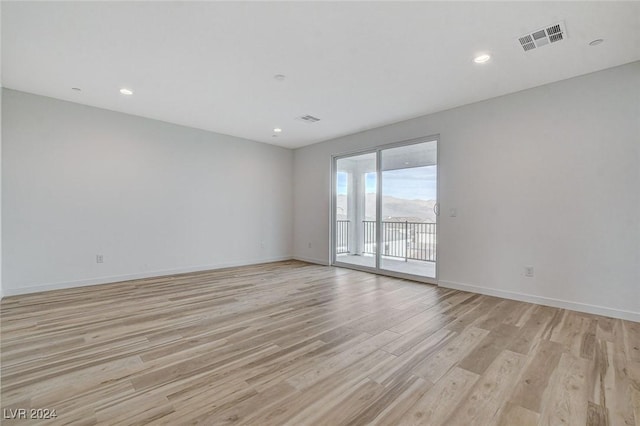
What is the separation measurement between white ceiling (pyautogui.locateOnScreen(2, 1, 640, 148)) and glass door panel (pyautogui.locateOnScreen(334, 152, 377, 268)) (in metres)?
1.78

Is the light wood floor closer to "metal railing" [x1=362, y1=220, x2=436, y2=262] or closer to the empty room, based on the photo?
the empty room

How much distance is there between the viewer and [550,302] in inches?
133

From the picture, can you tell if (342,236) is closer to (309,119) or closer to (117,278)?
(309,119)

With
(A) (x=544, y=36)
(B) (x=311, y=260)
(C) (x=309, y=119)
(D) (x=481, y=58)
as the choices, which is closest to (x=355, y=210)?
(B) (x=311, y=260)

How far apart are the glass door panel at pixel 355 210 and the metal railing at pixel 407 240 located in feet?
1.05

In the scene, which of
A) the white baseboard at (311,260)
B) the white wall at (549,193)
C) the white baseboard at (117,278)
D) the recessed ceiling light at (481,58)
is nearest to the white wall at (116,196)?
the white baseboard at (117,278)

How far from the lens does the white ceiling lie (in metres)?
2.23

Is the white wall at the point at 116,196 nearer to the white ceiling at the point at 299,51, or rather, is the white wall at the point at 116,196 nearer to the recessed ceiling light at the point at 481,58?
the white ceiling at the point at 299,51

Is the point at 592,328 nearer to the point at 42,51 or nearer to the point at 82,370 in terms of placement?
the point at 82,370

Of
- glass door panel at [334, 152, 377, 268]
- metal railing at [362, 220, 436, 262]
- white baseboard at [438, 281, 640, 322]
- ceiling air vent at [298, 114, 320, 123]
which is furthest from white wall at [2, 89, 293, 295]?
white baseboard at [438, 281, 640, 322]

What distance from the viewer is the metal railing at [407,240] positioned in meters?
5.30

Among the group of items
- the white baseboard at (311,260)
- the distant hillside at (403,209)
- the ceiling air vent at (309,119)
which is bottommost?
the white baseboard at (311,260)

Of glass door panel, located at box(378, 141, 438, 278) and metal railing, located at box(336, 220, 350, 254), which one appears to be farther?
metal railing, located at box(336, 220, 350, 254)

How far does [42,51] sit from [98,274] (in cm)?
298
